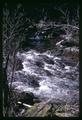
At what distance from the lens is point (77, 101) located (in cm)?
598

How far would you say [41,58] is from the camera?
602 cm

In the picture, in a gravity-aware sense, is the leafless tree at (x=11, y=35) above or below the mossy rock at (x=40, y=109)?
above

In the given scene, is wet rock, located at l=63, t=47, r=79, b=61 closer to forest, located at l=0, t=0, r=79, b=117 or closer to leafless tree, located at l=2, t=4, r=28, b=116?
forest, located at l=0, t=0, r=79, b=117

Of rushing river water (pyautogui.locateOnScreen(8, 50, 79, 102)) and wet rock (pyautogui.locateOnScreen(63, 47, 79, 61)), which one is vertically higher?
wet rock (pyautogui.locateOnScreen(63, 47, 79, 61))

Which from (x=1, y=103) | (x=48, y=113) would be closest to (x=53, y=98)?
(x=48, y=113)

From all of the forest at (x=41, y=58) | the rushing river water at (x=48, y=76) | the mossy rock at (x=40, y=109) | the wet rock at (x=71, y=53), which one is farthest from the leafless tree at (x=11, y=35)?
the wet rock at (x=71, y=53)

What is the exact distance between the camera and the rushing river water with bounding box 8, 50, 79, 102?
599cm

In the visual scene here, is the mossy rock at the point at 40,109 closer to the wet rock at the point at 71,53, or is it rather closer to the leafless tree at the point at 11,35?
the leafless tree at the point at 11,35

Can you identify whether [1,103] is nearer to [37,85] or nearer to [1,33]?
[37,85]

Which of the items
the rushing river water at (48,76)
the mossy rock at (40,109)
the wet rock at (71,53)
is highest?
the wet rock at (71,53)

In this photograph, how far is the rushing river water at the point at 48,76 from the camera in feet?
19.6

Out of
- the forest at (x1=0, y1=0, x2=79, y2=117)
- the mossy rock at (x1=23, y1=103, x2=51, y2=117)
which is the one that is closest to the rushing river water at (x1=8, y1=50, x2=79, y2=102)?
the forest at (x1=0, y1=0, x2=79, y2=117)

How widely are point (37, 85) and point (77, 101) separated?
2.04 ft

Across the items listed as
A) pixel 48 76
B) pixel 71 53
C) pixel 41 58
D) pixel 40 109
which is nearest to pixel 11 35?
pixel 41 58
